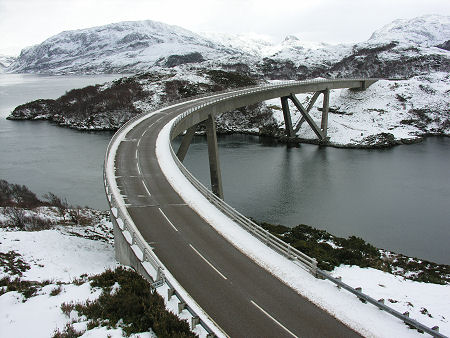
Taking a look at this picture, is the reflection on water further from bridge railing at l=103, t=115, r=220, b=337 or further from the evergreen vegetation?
bridge railing at l=103, t=115, r=220, b=337

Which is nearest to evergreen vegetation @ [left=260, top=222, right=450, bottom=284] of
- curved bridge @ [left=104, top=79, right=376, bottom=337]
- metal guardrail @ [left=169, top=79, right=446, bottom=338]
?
metal guardrail @ [left=169, top=79, right=446, bottom=338]

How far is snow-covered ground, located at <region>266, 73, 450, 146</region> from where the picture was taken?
A: 81875mm

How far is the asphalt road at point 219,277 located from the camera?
475 inches

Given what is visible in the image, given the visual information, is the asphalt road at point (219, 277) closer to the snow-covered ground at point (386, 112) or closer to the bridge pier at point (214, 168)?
the bridge pier at point (214, 168)

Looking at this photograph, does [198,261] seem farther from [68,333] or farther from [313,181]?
[313,181]

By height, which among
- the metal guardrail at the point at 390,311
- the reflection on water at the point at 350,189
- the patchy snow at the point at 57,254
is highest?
the metal guardrail at the point at 390,311

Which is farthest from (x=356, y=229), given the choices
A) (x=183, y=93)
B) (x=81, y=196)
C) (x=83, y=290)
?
(x=183, y=93)

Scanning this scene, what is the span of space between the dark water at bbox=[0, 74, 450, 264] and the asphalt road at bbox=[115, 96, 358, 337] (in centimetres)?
1794

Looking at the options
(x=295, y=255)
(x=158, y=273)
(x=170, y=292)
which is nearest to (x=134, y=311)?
(x=170, y=292)

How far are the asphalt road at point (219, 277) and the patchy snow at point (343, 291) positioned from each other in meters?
0.42

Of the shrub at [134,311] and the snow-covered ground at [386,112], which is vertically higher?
the snow-covered ground at [386,112]

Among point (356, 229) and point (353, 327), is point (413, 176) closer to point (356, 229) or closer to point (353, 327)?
point (356, 229)

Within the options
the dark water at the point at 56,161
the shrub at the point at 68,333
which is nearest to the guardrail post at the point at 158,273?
the shrub at the point at 68,333

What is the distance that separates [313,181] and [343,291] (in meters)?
37.5
